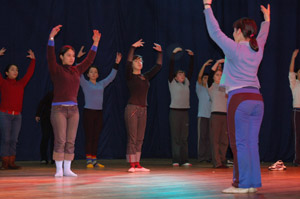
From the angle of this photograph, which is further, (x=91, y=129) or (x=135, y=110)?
(x=91, y=129)

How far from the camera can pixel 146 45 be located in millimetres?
9227

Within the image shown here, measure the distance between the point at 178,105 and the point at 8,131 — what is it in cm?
256

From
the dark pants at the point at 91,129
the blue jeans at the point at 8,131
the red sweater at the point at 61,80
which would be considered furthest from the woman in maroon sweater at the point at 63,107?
the dark pants at the point at 91,129

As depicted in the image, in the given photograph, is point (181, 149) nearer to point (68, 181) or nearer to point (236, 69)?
point (68, 181)

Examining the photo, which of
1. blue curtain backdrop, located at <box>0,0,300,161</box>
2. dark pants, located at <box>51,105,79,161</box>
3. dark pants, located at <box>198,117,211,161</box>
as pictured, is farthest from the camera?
dark pants, located at <box>198,117,211,161</box>

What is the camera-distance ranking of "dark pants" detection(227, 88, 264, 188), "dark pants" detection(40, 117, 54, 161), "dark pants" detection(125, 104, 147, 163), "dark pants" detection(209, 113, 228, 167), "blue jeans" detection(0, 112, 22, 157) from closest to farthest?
"dark pants" detection(227, 88, 264, 188)
"dark pants" detection(125, 104, 147, 163)
"blue jeans" detection(0, 112, 22, 157)
"dark pants" detection(209, 113, 228, 167)
"dark pants" detection(40, 117, 54, 161)

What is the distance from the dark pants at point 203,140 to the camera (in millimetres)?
8094

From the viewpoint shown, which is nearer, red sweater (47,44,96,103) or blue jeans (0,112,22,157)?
red sweater (47,44,96,103)

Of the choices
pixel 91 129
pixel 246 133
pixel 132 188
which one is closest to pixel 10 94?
pixel 91 129

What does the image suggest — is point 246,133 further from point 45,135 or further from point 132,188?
point 45,135

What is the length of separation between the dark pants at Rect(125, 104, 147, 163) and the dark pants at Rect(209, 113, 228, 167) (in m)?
1.10

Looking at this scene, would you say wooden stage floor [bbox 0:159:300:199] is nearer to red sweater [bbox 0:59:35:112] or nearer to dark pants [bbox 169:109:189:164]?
red sweater [bbox 0:59:35:112]

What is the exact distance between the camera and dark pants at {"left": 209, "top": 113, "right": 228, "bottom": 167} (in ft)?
20.8

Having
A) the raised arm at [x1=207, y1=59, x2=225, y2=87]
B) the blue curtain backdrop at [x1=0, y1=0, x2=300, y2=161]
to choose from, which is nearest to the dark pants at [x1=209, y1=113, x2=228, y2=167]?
the raised arm at [x1=207, y1=59, x2=225, y2=87]
